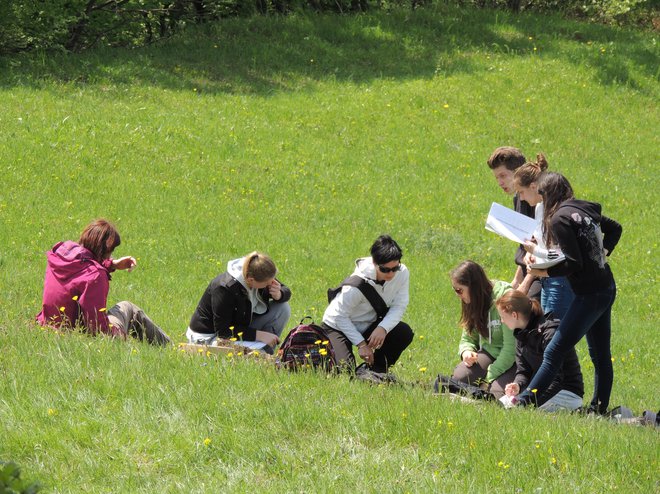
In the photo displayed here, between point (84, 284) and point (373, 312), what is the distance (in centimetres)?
247

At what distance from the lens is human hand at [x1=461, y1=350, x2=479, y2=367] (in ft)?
25.7

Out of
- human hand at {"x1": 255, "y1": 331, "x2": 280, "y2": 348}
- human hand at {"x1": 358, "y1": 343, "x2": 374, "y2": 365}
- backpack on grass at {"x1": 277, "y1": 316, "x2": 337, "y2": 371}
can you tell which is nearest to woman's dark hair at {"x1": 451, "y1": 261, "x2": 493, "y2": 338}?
human hand at {"x1": 358, "y1": 343, "x2": 374, "y2": 365}

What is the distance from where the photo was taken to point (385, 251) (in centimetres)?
777

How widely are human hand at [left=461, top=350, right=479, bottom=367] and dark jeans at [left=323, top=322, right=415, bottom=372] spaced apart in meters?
0.55

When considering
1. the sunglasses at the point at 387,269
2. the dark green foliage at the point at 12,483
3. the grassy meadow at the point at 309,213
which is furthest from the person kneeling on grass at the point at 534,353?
the dark green foliage at the point at 12,483

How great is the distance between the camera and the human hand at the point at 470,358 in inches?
309

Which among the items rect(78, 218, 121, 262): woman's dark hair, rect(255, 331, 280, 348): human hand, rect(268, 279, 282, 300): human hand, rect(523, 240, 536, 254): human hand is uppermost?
rect(523, 240, 536, 254): human hand

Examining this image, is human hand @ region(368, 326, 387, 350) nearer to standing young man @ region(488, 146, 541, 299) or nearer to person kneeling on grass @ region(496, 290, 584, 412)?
person kneeling on grass @ region(496, 290, 584, 412)

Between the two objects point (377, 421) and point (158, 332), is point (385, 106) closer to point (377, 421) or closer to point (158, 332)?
point (158, 332)

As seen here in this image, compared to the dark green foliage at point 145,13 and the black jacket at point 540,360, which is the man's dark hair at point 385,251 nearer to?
the black jacket at point 540,360

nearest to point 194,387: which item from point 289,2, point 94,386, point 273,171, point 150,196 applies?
point 94,386

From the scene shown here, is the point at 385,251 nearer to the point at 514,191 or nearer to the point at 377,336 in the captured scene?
the point at 377,336

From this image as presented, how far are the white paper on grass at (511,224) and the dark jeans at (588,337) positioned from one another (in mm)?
719

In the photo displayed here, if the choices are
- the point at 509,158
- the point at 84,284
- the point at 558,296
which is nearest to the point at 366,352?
the point at 558,296
